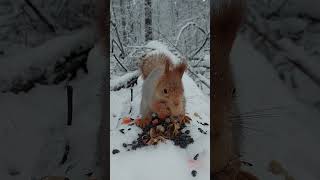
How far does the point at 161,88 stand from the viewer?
1560 millimetres

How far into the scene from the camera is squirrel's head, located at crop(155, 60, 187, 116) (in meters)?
1.55

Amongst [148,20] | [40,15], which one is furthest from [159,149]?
[40,15]

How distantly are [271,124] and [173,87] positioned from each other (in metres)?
0.36

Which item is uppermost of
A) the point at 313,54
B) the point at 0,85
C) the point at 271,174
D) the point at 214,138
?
the point at 313,54

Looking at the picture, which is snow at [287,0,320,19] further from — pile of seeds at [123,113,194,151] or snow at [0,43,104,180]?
snow at [0,43,104,180]

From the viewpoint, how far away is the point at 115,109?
1538mm

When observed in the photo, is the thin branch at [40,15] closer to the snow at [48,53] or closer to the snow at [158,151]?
the snow at [48,53]

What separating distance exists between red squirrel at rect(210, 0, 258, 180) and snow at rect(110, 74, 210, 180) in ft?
0.11

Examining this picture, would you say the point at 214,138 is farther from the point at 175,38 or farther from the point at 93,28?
the point at 93,28

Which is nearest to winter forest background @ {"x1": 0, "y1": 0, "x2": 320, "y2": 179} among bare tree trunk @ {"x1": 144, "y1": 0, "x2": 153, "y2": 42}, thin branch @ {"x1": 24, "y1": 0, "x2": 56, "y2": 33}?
thin branch @ {"x1": 24, "y1": 0, "x2": 56, "y2": 33}

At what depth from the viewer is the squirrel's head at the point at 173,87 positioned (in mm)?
1551

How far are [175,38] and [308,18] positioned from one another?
0.46m

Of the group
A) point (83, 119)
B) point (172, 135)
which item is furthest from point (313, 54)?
point (83, 119)

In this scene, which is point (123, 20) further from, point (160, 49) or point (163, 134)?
point (163, 134)
